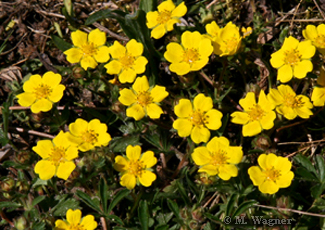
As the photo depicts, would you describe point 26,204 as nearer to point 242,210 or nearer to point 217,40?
point 242,210

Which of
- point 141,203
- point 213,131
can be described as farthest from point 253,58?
point 141,203

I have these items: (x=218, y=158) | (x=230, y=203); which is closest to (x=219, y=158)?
(x=218, y=158)

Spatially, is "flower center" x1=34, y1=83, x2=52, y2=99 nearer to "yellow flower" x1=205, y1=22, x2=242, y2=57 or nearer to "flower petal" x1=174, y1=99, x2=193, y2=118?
"flower petal" x1=174, y1=99, x2=193, y2=118

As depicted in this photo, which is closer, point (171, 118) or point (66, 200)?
point (66, 200)

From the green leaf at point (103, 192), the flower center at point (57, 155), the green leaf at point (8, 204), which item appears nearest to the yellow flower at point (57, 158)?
the flower center at point (57, 155)

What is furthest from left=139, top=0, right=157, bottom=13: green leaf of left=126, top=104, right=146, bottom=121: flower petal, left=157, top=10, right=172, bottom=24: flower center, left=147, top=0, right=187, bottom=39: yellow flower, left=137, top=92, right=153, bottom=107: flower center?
left=126, top=104, right=146, bottom=121: flower petal

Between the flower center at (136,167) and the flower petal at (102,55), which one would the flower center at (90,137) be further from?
the flower petal at (102,55)
